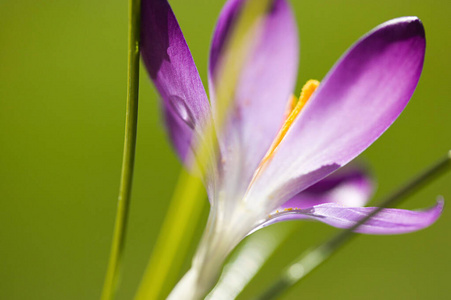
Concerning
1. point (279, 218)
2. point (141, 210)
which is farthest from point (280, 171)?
point (141, 210)

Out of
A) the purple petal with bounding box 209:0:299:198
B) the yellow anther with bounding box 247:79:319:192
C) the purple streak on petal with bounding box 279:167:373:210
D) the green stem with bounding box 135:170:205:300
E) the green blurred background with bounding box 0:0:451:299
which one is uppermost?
the purple petal with bounding box 209:0:299:198

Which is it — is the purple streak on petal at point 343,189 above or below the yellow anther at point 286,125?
below

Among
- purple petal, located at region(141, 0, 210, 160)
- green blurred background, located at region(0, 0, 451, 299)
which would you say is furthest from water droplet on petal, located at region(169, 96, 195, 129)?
green blurred background, located at region(0, 0, 451, 299)

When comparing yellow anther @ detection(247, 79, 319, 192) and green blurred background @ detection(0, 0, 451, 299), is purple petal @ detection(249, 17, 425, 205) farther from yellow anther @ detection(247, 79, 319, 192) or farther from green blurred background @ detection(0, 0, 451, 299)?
green blurred background @ detection(0, 0, 451, 299)

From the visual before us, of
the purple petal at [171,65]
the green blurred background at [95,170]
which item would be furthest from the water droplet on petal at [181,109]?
the green blurred background at [95,170]

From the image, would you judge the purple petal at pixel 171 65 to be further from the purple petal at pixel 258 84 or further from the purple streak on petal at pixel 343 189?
the purple streak on petal at pixel 343 189

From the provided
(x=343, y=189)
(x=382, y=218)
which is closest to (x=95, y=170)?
(x=343, y=189)

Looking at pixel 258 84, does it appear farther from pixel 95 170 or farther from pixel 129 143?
pixel 95 170
